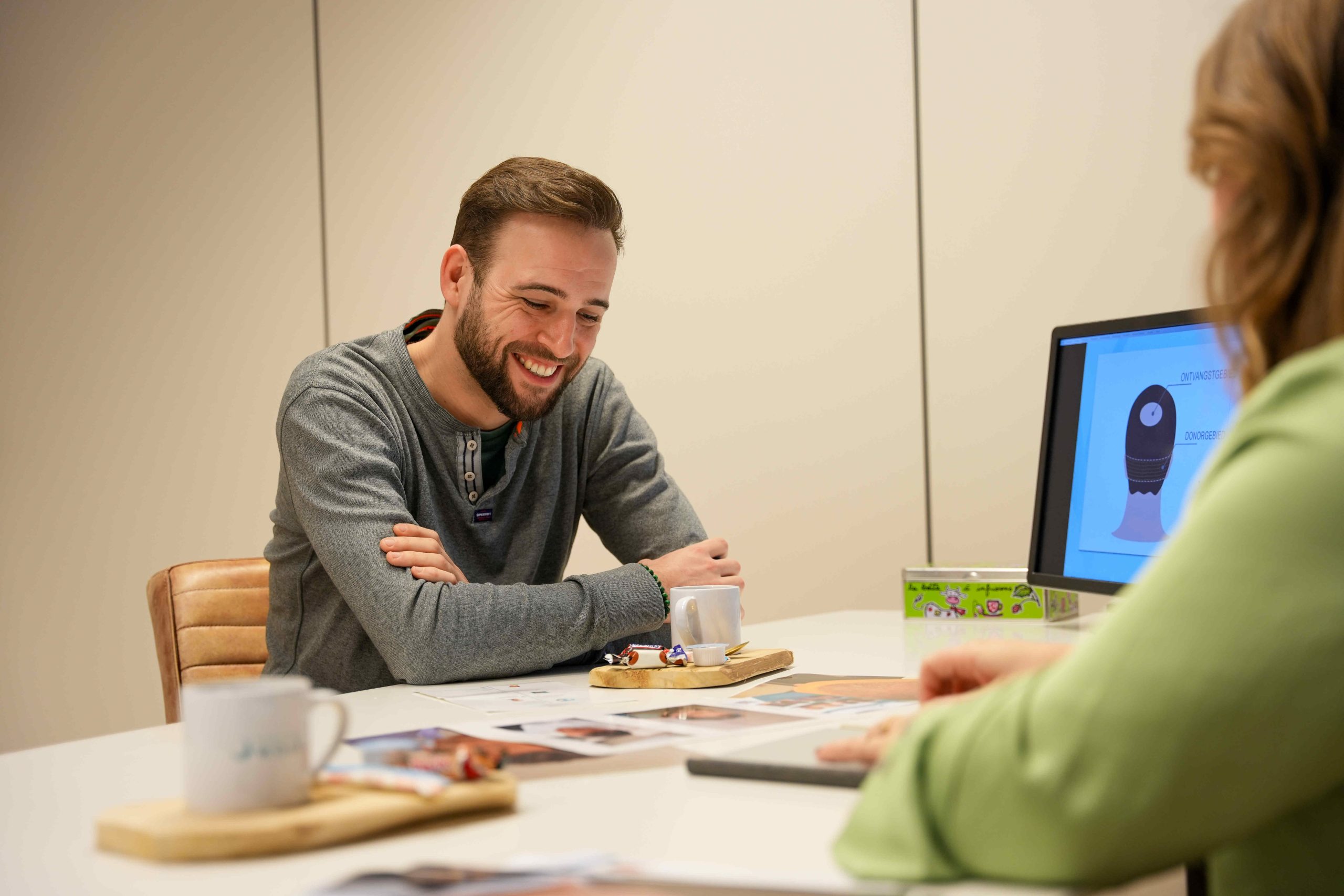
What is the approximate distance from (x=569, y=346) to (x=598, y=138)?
139cm

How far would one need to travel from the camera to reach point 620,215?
6.38ft

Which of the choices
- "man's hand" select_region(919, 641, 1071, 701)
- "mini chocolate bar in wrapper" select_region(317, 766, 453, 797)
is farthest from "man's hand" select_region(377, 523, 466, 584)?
"man's hand" select_region(919, 641, 1071, 701)

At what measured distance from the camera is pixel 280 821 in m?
0.71

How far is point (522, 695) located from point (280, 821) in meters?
0.65

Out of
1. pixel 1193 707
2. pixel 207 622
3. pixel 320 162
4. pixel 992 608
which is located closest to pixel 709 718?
pixel 1193 707

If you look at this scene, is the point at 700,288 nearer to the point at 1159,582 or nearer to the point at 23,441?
the point at 23,441

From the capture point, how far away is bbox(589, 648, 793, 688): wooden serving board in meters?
1.36

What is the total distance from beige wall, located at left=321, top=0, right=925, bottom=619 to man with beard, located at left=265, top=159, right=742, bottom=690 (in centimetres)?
90

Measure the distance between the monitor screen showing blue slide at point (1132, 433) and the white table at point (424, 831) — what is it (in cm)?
84

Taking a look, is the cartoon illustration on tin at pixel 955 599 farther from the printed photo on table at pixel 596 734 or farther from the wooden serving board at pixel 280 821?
the wooden serving board at pixel 280 821

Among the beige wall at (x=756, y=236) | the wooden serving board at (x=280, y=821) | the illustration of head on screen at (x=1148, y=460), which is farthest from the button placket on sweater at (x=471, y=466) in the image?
the beige wall at (x=756, y=236)

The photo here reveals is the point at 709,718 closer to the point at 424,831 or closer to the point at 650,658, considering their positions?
the point at 650,658

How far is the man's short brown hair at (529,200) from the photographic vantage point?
1852mm

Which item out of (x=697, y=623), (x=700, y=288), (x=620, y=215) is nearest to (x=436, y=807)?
(x=697, y=623)
